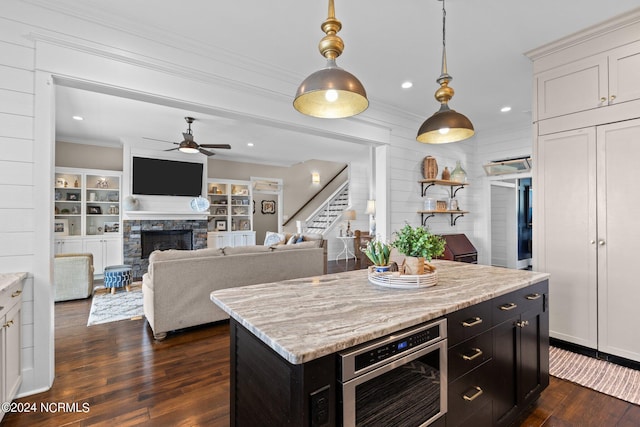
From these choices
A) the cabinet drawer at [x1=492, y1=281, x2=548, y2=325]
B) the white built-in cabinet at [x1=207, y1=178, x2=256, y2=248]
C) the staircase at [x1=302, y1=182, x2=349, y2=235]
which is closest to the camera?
the cabinet drawer at [x1=492, y1=281, x2=548, y2=325]

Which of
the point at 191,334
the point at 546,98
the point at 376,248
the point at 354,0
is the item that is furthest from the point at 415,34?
the point at 191,334

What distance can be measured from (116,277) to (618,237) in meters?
6.35

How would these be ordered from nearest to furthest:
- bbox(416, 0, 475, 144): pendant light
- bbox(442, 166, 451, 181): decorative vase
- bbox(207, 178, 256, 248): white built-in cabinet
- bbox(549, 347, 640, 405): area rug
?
bbox(416, 0, 475, 144): pendant light → bbox(549, 347, 640, 405): area rug → bbox(442, 166, 451, 181): decorative vase → bbox(207, 178, 256, 248): white built-in cabinet

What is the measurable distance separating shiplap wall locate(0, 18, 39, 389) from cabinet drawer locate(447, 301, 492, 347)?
110 inches

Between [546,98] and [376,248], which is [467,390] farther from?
[546,98]

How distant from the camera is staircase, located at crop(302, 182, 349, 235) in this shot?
923 cm

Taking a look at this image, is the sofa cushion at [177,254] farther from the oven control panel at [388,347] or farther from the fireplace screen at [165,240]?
the fireplace screen at [165,240]

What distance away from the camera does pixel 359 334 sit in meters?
1.09

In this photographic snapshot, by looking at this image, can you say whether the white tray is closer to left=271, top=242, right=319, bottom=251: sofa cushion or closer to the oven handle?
the oven handle

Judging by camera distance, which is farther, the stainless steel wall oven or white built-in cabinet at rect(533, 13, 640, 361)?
white built-in cabinet at rect(533, 13, 640, 361)

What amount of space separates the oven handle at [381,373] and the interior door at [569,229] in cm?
235

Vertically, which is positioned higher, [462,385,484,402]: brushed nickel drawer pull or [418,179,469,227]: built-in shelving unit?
[418,179,469,227]: built-in shelving unit

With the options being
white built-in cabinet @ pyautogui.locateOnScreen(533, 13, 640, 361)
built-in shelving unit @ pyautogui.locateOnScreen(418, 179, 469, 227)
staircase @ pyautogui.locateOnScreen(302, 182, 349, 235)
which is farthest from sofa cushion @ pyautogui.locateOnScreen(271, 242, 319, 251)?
staircase @ pyautogui.locateOnScreen(302, 182, 349, 235)

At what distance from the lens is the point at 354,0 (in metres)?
2.29
